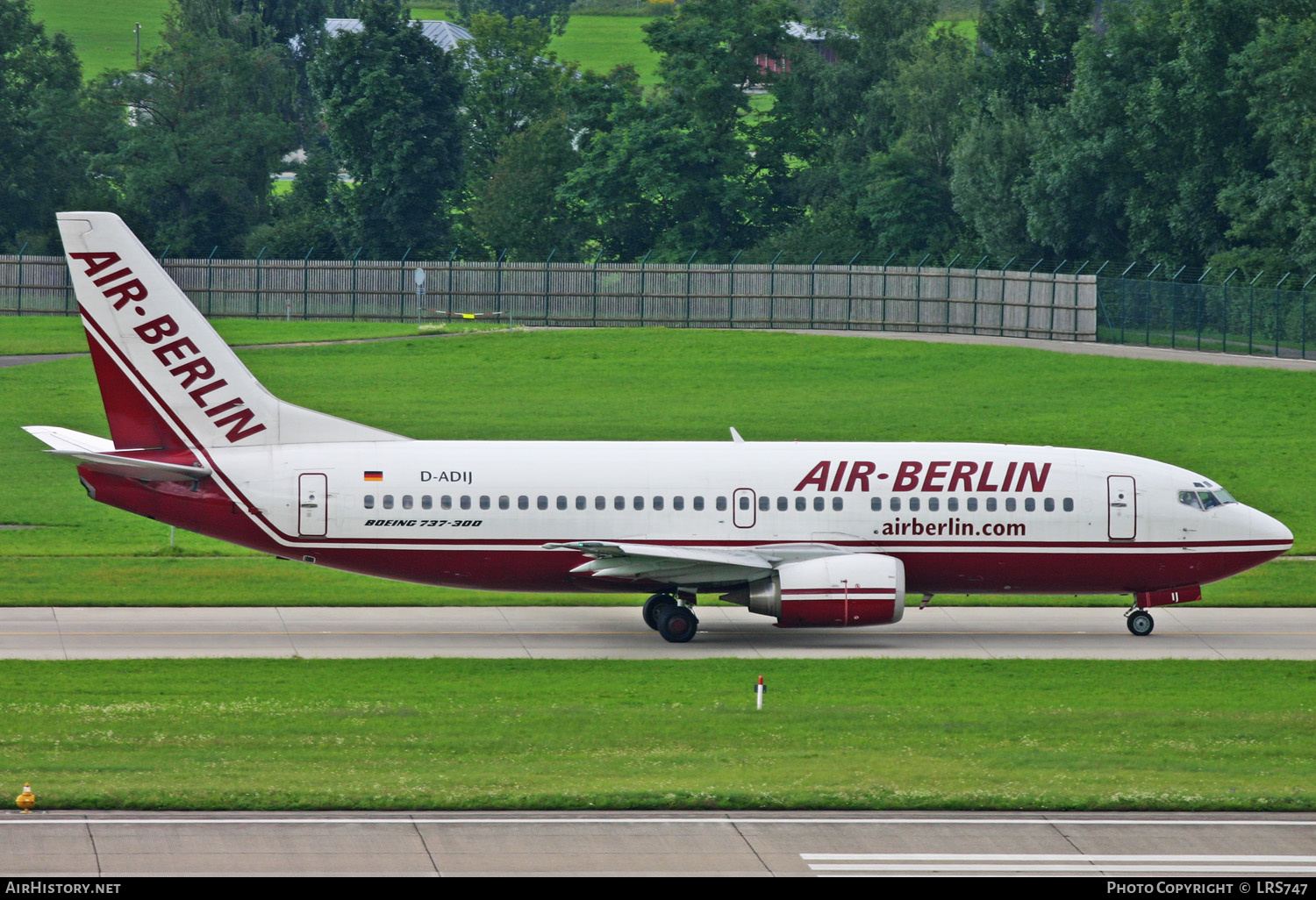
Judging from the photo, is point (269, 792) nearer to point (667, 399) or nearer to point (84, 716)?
point (84, 716)

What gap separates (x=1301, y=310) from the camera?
85375mm

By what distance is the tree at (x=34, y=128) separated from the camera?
396ft

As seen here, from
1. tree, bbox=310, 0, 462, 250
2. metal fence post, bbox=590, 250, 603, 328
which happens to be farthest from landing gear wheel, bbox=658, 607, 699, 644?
tree, bbox=310, 0, 462, 250

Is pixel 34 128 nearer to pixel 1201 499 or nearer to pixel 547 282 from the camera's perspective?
pixel 547 282

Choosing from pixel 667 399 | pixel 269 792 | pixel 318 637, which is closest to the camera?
pixel 269 792

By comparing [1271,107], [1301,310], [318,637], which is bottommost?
[318,637]

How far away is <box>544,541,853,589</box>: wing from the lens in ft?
120

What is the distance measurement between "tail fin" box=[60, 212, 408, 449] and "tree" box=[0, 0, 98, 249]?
8462cm

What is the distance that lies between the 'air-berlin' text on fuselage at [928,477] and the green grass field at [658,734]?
13.8 feet

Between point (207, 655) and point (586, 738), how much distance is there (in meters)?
10.5

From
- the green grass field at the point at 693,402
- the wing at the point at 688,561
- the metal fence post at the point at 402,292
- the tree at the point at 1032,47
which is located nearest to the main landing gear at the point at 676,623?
the wing at the point at 688,561

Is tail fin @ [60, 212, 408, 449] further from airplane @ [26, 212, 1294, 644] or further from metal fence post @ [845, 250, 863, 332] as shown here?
metal fence post @ [845, 250, 863, 332]

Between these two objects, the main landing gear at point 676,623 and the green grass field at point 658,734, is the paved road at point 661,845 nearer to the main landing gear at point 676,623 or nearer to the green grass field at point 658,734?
the green grass field at point 658,734
